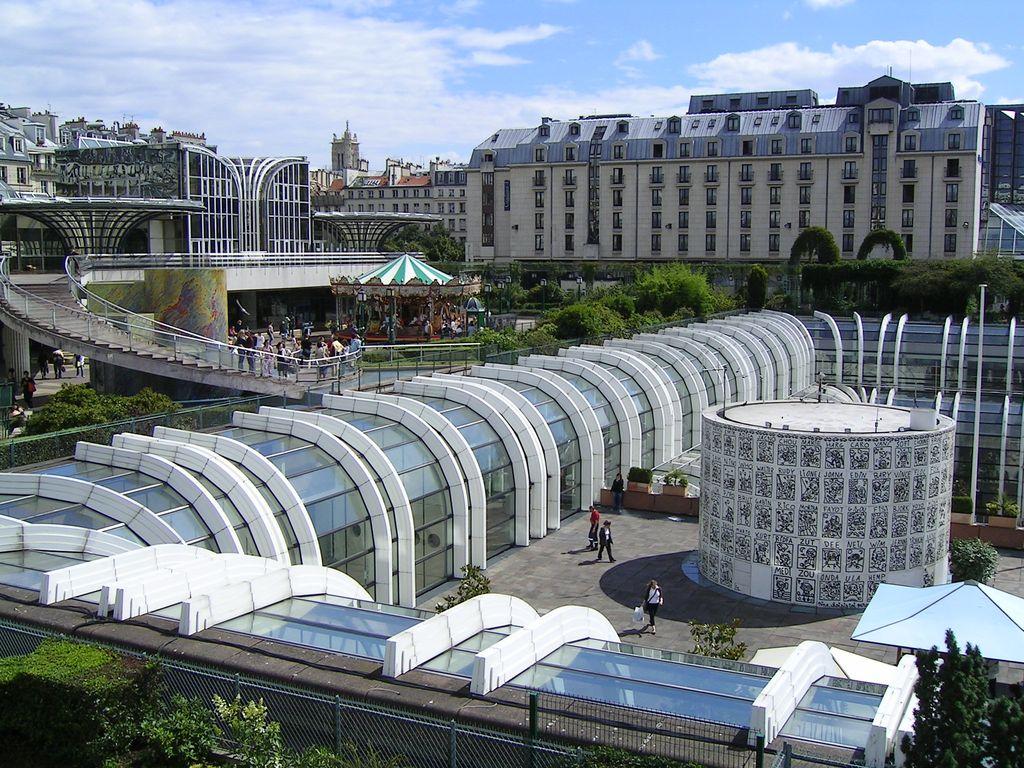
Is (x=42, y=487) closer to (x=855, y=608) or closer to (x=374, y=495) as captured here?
(x=374, y=495)

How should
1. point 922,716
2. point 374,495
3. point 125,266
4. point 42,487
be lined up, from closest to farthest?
1. point 922,716
2. point 42,487
3. point 374,495
4. point 125,266

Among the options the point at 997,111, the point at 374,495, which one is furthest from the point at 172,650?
the point at 997,111

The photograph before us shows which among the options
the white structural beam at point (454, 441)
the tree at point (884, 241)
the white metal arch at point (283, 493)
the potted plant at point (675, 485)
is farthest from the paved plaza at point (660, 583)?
the tree at point (884, 241)

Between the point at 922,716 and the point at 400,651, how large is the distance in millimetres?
5544

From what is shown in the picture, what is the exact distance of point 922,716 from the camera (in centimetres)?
985

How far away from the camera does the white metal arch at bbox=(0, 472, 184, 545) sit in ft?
60.3

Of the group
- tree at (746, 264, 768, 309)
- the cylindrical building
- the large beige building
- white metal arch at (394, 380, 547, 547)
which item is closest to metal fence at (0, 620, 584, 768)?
the cylindrical building

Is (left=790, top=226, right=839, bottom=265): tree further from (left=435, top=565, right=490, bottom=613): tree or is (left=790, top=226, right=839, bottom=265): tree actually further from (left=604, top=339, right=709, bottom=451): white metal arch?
(left=435, top=565, right=490, bottom=613): tree

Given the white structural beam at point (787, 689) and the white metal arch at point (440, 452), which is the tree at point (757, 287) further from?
the white structural beam at point (787, 689)

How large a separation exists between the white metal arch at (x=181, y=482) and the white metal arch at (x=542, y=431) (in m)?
11.7

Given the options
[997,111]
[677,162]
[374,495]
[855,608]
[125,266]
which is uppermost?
[997,111]

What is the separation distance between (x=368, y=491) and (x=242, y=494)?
367 centimetres

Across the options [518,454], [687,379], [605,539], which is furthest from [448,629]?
[687,379]

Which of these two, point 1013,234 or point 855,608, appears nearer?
point 855,608
